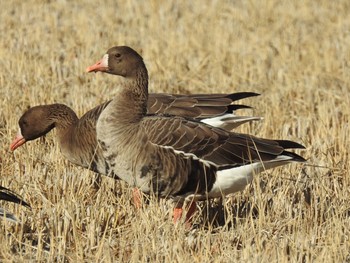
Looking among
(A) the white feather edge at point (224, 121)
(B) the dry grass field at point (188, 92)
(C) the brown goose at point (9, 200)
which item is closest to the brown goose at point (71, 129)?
(A) the white feather edge at point (224, 121)

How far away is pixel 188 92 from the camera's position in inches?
436

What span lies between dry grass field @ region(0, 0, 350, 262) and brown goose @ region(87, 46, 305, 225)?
0.21 metres

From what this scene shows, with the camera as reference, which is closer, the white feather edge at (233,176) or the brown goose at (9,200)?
the brown goose at (9,200)

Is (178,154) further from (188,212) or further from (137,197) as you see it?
(137,197)

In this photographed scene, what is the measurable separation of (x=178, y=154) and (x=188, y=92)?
4.44 m

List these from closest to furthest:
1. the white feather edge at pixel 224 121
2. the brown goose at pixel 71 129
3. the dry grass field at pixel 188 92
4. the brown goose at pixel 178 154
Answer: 1. the dry grass field at pixel 188 92
2. the brown goose at pixel 178 154
3. the brown goose at pixel 71 129
4. the white feather edge at pixel 224 121

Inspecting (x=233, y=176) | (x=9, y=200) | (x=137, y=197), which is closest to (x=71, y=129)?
(x=137, y=197)

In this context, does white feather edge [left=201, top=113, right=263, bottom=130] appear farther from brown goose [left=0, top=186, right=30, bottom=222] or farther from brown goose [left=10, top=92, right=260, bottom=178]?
brown goose [left=0, top=186, right=30, bottom=222]

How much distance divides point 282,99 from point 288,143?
3988 millimetres

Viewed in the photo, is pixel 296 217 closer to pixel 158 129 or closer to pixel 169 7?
pixel 158 129

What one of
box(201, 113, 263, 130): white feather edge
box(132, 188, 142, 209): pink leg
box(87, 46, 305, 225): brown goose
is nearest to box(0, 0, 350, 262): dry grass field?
box(132, 188, 142, 209): pink leg

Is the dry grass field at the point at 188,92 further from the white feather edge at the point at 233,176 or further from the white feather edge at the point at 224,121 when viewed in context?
the white feather edge at the point at 224,121

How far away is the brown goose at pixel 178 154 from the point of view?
260 inches

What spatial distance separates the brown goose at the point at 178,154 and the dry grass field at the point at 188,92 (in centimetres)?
21
